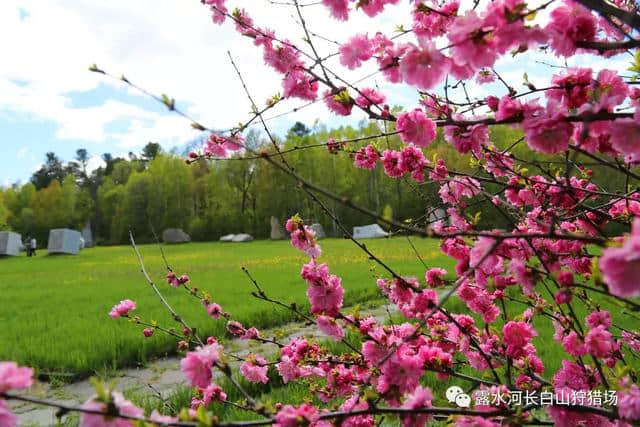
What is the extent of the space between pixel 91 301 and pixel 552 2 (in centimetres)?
797

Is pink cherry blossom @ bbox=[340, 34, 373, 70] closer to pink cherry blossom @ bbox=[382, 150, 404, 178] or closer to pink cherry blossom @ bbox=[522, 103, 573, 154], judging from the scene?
pink cherry blossom @ bbox=[382, 150, 404, 178]

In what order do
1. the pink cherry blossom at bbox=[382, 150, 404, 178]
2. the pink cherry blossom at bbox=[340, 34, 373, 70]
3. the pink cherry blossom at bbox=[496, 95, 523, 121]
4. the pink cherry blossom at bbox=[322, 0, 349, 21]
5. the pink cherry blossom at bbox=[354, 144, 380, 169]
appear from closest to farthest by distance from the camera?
the pink cherry blossom at bbox=[496, 95, 523, 121] → the pink cherry blossom at bbox=[322, 0, 349, 21] → the pink cherry blossom at bbox=[340, 34, 373, 70] → the pink cherry blossom at bbox=[382, 150, 404, 178] → the pink cherry blossom at bbox=[354, 144, 380, 169]

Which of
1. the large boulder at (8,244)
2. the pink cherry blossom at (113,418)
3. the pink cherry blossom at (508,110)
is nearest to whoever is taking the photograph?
the pink cherry blossom at (113,418)

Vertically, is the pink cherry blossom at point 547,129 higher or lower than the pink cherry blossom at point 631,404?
higher

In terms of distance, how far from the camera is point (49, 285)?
9.84 meters

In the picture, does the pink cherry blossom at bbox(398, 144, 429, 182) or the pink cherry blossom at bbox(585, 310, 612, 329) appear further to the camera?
the pink cherry blossom at bbox(398, 144, 429, 182)

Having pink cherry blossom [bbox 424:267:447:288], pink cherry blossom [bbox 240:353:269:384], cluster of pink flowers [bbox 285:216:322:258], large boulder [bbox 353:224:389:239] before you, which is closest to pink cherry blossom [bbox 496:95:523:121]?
cluster of pink flowers [bbox 285:216:322:258]

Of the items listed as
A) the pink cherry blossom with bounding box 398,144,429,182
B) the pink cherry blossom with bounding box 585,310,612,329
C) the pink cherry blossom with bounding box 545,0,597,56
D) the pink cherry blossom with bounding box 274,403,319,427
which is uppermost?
the pink cherry blossom with bounding box 545,0,597,56

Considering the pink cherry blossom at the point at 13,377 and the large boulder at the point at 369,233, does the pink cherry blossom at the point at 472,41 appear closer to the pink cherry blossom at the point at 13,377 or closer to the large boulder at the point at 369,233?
the pink cherry blossom at the point at 13,377

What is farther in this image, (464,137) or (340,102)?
(340,102)

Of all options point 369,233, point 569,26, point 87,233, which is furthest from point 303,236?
point 87,233

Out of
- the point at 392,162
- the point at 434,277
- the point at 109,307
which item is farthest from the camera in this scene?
the point at 109,307

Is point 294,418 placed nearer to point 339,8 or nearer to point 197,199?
point 339,8

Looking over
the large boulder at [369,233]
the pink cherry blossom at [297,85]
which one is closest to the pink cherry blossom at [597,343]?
the pink cherry blossom at [297,85]
